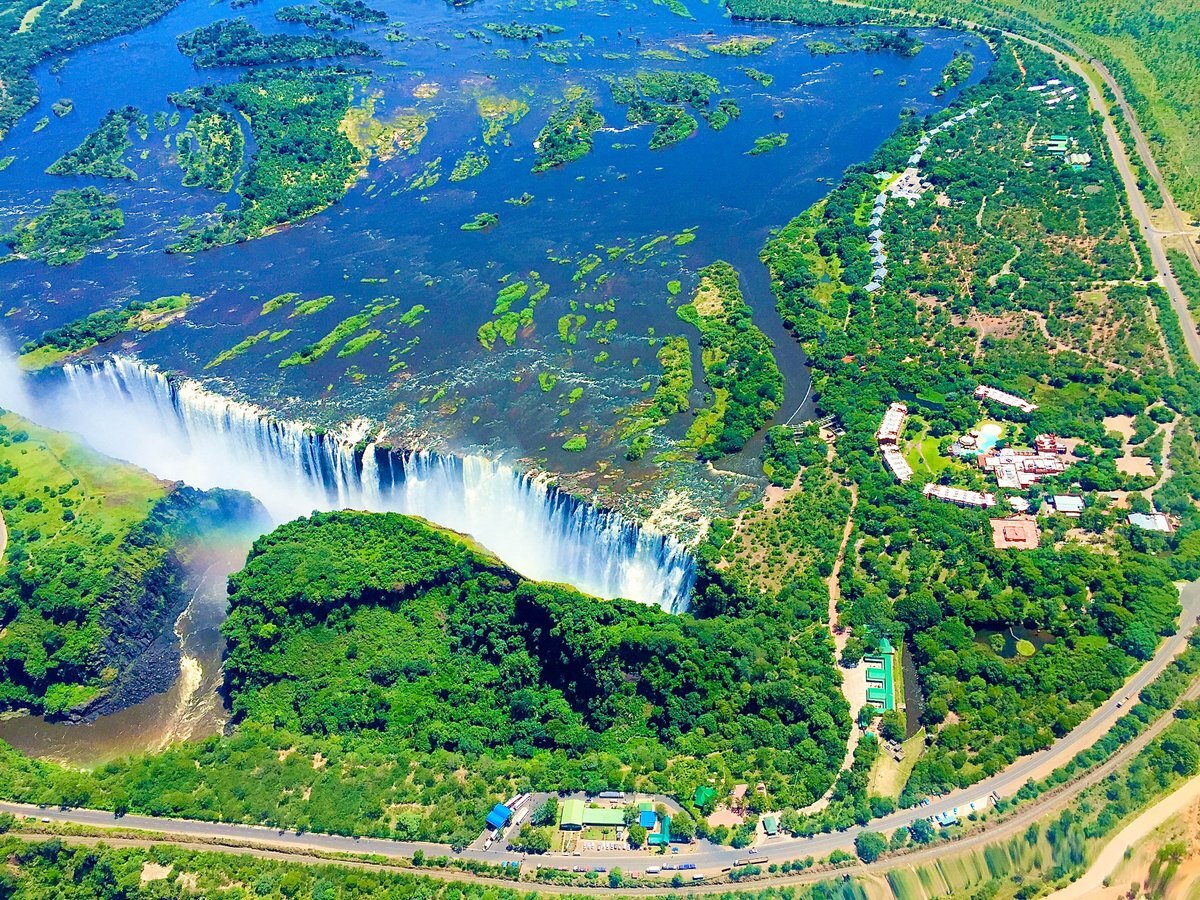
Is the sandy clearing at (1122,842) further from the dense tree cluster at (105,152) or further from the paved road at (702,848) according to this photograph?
the dense tree cluster at (105,152)

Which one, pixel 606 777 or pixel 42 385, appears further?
pixel 42 385

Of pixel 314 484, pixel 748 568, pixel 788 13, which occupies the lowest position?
pixel 314 484

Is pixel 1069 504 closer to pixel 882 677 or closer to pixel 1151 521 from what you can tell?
pixel 1151 521

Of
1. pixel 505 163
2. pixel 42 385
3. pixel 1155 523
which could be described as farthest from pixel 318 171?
pixel 1155 523

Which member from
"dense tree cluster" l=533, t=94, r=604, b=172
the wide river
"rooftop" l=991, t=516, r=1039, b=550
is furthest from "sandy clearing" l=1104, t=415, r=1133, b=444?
"dense tree cluster" l=533, t=94, r=604, b=172

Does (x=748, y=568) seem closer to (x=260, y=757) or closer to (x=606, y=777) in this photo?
(x=606, y=777)

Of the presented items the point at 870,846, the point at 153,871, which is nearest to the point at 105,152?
the point at 153,871
